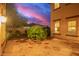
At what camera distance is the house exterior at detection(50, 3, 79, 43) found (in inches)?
82.7

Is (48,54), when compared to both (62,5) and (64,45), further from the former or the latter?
(62,5)

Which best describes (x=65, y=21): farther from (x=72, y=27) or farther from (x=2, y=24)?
(x=2, y=24)

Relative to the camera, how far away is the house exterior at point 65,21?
6.89ft

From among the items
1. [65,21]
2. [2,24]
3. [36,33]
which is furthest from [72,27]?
[2,24]

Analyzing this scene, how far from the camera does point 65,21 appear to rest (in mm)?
2141

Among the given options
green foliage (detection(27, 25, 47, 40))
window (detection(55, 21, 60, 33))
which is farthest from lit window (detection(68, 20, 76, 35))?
green foliage (detection(27, 25, 47, 40))

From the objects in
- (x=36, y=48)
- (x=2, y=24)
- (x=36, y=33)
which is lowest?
(x=36, y=48)

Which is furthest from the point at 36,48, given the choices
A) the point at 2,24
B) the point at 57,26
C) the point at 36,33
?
the point at 2,24

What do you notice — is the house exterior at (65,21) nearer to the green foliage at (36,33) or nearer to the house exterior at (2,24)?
the green foliage at (36,33)

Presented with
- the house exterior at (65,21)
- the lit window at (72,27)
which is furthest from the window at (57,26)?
the lit window at (72,27)

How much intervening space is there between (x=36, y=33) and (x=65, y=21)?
35 centimetres

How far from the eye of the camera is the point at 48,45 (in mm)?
2133

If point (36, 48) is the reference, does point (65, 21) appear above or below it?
above

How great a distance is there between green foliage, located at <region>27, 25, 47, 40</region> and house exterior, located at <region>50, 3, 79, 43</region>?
11 centimetres
